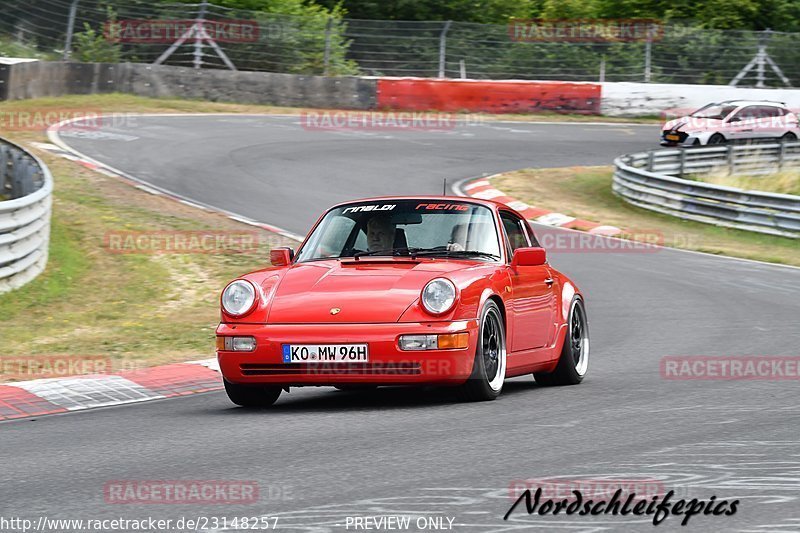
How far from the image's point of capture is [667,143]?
3178 centimetres

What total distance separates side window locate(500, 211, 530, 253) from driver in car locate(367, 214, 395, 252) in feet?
2.71

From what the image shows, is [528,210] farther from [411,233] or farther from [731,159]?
[411,233]

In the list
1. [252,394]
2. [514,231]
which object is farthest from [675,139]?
[252,394]

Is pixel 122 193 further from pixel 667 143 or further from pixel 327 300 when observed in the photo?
pixel 667 143

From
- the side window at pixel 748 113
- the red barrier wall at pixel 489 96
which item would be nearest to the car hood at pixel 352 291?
the red barrier wall at pixel 489 96

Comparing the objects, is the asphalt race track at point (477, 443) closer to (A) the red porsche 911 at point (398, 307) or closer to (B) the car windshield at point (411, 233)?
(A) the red porsche 911 at point (398, 307)

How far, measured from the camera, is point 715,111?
3334 centimetres

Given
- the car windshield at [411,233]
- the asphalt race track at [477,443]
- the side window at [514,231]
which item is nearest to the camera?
the asphalt race track at [477,443]

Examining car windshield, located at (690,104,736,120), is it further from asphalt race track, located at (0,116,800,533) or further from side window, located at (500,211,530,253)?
side window, located at (500,211,530,253)

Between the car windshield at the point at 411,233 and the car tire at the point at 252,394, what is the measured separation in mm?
996

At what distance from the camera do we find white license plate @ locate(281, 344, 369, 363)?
7438 millimetres

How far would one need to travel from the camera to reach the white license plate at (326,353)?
7.44 m

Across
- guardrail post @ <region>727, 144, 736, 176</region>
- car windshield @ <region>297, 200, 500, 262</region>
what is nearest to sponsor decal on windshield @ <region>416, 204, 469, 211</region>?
car windshield @ <region>297, 200, 500, 262</region>

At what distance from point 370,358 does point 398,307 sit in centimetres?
35
